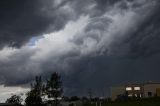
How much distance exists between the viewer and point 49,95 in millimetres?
142125

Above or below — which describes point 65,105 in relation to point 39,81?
below

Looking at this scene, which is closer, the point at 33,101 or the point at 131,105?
the point at 131,105

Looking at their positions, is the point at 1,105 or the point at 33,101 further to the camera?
the point at 33,101

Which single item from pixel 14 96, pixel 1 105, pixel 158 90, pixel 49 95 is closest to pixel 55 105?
pixel 49 95

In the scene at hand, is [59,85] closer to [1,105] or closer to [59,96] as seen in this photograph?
[59,96]

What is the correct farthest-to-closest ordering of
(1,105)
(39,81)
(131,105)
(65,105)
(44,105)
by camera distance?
(65,105) < (39,81) < (44,105) < (1,105) < (131,105)

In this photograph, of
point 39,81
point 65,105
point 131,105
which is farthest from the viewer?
point 65,105

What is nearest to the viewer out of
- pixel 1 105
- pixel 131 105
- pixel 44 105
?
pixel 131 105

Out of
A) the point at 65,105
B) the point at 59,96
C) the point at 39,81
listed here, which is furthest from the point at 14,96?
the point at 59,96

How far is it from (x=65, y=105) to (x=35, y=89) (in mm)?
35746

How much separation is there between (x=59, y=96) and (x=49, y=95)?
4612mm

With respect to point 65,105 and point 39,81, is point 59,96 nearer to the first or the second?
point 39,81

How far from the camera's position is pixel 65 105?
582 feet

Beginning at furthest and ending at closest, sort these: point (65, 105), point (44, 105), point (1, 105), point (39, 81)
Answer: point (65, 105) → point (39, 81) → point (44, 105) → point (1, 105)
